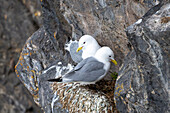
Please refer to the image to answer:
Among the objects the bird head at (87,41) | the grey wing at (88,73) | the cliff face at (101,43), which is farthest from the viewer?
the bird head at (87,41)

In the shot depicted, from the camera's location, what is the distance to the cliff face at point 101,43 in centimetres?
286

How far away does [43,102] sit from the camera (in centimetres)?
500

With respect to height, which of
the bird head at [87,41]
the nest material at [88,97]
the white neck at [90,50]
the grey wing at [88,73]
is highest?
the bird head at [87,41]

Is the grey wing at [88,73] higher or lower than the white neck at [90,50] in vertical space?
lower

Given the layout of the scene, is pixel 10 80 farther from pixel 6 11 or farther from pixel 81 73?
pixel 81 73

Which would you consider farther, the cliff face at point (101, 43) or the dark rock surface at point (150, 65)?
the cliff face at point (101, 43)

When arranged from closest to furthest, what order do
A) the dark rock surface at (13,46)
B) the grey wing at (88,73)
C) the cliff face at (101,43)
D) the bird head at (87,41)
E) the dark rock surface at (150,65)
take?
the dark rock surface at (150,65), the cliff face at (101,43), the grey wing at (88,73), the bird head at (87,41), the dark rock surface at (13,46)

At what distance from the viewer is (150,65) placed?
288 centimetres

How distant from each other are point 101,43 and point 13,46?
7.27 m

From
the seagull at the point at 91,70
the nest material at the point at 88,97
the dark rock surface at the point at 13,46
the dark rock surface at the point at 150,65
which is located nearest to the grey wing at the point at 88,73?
the seagull at the point at 91,70

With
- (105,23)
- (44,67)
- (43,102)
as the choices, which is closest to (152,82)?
(105,23)

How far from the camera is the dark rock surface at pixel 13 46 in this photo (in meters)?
9.02

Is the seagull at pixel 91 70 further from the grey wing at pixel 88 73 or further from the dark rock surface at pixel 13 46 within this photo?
the dark rock surface at pixel 13 46

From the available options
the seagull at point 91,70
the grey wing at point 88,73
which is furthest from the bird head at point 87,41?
the grey wing at point 88,73
